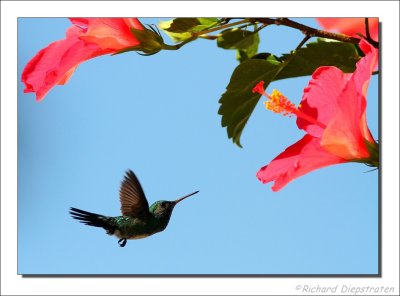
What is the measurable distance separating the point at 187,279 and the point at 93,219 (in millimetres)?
239

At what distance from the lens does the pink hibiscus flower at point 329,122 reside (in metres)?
0.75

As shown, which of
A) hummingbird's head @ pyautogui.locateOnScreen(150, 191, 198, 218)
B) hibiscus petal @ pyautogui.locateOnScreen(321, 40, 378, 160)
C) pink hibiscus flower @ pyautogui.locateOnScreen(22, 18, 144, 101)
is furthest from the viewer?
hummingbird's head @ pyautogui.locateOnScreen(150, 191, 198, 218)

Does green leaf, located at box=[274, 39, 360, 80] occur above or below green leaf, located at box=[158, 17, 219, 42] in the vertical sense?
below

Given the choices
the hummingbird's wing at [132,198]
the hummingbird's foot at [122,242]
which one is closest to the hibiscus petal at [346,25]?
the hummingbird's wing at [132,198]

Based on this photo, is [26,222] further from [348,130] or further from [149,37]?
[348,130]

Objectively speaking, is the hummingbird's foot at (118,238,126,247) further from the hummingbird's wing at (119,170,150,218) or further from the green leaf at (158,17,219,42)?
the green leaf at (158,17,219,42)

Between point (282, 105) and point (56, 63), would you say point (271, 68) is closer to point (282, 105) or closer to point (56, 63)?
point (282, 105)

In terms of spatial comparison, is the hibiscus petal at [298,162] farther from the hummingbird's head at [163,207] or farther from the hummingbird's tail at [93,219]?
the hummingbird's tail at [93,219]

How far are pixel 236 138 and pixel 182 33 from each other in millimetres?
207

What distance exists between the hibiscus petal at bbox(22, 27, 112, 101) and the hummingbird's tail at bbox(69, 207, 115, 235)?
0.35m

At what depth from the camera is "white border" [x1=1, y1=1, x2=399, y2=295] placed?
1.21 metres

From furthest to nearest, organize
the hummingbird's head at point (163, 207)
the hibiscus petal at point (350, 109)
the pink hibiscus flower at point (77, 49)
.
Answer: the hummingbird's head at point (163, 207), the pink hibiscus flower at point (77, 49), the hibiscus petal at point (350, 109)

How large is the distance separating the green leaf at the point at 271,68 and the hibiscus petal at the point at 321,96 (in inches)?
2.5

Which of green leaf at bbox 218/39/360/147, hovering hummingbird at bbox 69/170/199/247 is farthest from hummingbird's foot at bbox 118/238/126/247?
green leaf at bbox 218/39/360/147
